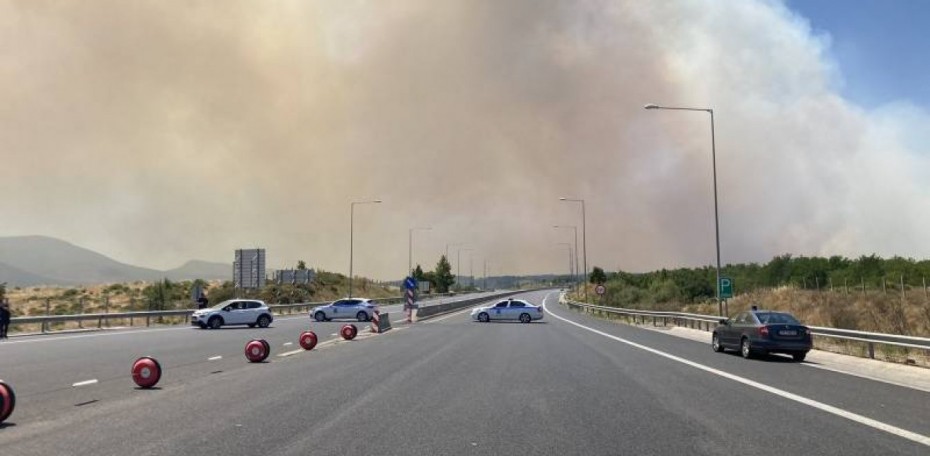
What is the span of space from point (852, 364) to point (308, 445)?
15524 mm

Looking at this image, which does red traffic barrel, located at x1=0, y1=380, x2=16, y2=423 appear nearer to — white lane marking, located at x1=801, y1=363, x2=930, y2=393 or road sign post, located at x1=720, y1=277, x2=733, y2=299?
white lane marking, located at x1=801, y1=363, x2=930, y2=393

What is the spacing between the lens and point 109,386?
14.2m

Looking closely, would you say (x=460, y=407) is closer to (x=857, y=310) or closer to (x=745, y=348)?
(x=745, y=348)

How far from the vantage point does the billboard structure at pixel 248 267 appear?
65312mm

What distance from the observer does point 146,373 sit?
1377 centimetres

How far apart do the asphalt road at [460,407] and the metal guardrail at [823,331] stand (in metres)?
1.87

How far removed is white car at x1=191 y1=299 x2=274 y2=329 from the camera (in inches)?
1522

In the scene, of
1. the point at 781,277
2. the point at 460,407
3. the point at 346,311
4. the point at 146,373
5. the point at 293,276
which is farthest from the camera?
the point at 781,277

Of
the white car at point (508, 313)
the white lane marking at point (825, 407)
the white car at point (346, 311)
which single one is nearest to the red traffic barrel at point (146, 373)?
the white lane marking at point (825, 407)

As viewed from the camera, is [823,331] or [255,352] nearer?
[255,352]

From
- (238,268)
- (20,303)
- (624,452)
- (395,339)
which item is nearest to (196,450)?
(624,452)

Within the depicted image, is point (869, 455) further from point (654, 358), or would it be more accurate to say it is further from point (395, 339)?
point (395, 339)

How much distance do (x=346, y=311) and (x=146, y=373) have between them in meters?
36.6

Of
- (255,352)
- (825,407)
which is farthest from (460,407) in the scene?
(255,352)
